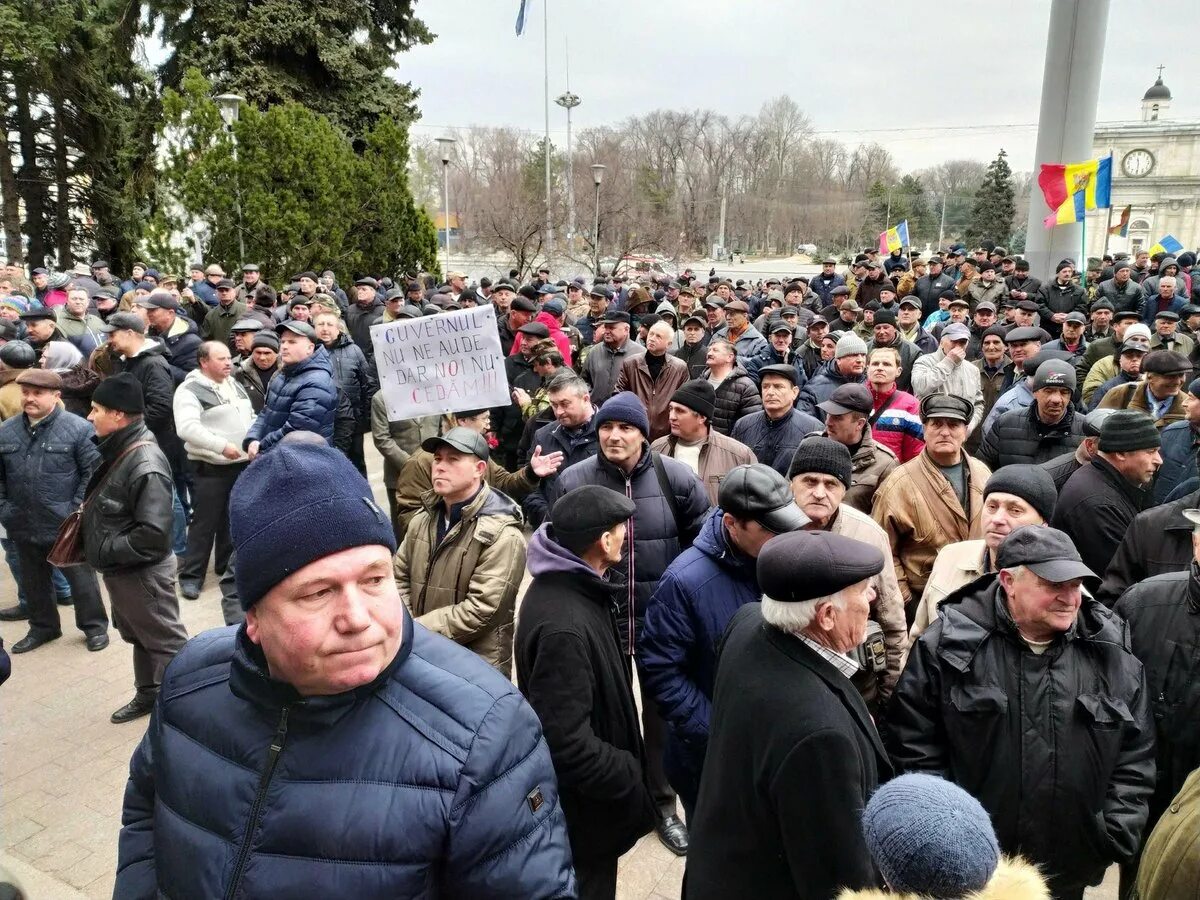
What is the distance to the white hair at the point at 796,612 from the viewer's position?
2158 millimetres

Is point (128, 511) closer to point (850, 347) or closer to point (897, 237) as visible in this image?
point (850, 347)

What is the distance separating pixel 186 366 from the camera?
27.4 ft

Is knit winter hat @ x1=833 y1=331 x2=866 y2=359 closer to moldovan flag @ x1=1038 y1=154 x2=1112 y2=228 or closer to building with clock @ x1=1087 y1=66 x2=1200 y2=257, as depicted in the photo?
moldovan flag @ x1=1038 y1=154 x2=1112 y2=228

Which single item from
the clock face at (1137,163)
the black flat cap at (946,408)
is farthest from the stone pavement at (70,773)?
the clock face at (1137,163)

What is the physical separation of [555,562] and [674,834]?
1.77 metres

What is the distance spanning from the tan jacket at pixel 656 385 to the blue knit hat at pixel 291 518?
522 centimetres

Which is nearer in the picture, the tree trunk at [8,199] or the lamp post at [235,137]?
the lamp post at [235,137]

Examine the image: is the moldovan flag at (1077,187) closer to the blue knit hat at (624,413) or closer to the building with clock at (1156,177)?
the blue knit hat at (624,413)

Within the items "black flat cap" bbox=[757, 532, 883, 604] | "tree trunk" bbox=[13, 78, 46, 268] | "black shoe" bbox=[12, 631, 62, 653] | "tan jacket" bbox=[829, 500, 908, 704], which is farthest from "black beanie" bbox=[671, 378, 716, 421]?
"tree trunk" bbox=[13, 78, 46, 268]

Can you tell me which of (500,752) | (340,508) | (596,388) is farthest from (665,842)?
(596,388)

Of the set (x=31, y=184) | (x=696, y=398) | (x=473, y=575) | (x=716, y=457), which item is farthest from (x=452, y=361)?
(x=31, y=184)

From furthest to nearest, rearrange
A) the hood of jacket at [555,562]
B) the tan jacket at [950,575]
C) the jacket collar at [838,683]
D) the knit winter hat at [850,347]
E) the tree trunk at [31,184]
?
the tree trunk at [31,184] → the knit winter hat at [850,347] → the tan jacket at [950,575] → the hood of jacket at [555,562] → the jacket collar at [838,683]

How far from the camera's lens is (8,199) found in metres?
23.2

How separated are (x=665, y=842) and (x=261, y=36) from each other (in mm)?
23412
